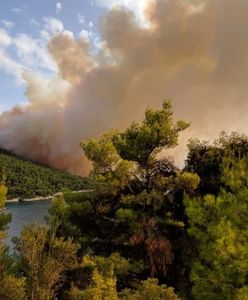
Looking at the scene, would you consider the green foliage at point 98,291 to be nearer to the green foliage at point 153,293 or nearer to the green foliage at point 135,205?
the green foliage at point 153,293

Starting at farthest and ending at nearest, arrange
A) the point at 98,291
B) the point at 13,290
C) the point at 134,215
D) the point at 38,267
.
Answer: the point at 134,215, the point at 38,267, the point at 13,290, the point at 98,291

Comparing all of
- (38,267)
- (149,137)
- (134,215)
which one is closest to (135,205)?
(134,215)

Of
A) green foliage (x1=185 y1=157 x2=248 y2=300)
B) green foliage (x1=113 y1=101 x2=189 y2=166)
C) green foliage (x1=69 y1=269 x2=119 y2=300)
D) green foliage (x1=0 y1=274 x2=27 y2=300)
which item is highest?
green foliage (x1=113 y1=101 x2=189 y2=166)

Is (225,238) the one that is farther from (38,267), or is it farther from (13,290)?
(13,290)

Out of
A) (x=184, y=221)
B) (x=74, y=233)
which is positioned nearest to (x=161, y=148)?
(x=184, y=221)

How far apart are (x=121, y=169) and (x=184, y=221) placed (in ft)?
→ 15.2

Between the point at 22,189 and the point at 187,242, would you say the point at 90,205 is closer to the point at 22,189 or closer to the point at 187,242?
the point at 187,242

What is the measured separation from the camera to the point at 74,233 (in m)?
23.9

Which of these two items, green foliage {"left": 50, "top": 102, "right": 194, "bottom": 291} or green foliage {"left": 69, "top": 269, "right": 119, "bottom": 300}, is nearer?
green foliage {"left": 69, "top": 269, "right": 119, "bottom": 300}

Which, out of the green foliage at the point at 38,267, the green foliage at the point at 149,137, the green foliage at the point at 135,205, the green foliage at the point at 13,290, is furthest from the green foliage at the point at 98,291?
the green foliage at the point at 149,137

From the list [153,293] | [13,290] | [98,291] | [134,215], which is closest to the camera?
[153,293]

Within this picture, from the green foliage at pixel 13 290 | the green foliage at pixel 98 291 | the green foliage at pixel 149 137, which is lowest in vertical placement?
the green foliage at pixel 13 290

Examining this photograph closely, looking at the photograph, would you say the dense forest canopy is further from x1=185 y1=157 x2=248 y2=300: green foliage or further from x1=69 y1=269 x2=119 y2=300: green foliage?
x1=69 y1=269 x2=119 y2=300: green foliage

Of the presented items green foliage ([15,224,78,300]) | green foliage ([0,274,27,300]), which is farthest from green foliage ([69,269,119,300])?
green foliage ([0,274,27,300])
